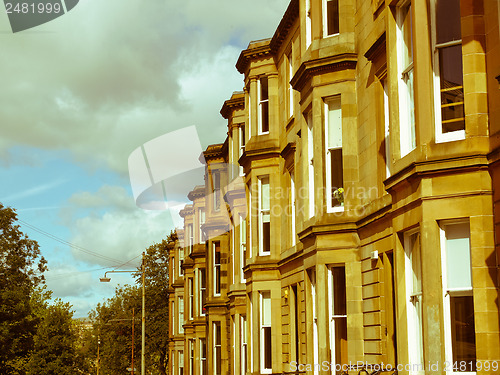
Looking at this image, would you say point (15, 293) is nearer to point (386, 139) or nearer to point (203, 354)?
point (203, 354)

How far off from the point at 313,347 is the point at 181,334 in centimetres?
3768

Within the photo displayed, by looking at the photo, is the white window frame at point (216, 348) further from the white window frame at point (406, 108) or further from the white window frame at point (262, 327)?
the white window frame at point (406, 108)

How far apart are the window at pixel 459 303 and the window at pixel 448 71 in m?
1.53

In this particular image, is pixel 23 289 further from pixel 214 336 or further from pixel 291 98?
pixel 291 98

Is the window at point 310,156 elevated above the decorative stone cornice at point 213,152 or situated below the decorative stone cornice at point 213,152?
below

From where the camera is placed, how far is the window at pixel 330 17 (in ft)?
59.3

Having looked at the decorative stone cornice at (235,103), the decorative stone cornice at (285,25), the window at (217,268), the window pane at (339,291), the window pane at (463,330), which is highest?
the decorative stone cornice at (235,103)

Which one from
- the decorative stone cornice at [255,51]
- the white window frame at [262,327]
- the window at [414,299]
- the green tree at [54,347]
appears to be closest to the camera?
the window at [414,299]

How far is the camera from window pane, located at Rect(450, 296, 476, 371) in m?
10.8

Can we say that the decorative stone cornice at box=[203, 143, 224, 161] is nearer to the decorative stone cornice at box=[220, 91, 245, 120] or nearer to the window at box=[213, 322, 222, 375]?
the decorative stone cornice at box=[220, 91, 245, 120]

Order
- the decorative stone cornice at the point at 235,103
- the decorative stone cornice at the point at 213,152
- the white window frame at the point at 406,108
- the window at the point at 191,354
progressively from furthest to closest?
the window at the point at 191,354, the decorative stone cornice at the point at 213,152, the decorative stone cornice at the point at 235,103, the white window frame at the point at 406,108

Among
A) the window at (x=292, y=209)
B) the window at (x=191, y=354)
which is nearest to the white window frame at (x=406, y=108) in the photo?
the window at (x=292, y=209)

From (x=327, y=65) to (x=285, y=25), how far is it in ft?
21.3

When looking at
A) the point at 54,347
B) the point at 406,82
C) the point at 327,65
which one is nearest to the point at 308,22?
the point at 327,65
